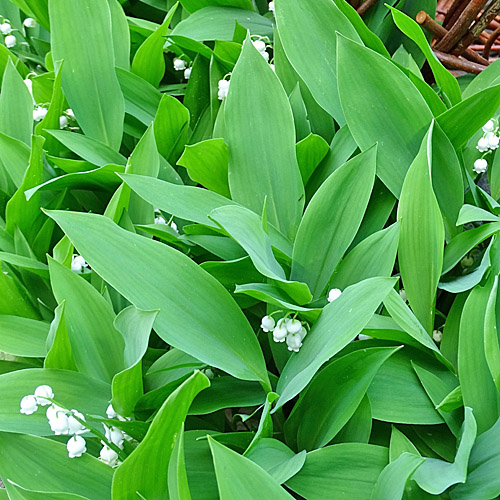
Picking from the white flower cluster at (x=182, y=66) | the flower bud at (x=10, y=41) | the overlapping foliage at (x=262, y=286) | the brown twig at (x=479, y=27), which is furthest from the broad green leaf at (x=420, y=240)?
the flower bud at (x=10, y=41)

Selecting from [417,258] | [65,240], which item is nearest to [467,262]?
[417,258]

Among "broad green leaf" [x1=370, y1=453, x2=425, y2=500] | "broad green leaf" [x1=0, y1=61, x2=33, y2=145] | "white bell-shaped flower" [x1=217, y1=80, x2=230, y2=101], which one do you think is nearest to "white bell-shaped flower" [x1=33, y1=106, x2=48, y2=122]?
"broad green leaf" [x1=0, y1=61, x2=33, y2=145]

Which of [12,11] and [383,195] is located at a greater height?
[383,195]

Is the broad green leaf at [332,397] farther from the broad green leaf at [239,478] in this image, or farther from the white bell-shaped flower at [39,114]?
the white bell-shaped flower at [39,114]

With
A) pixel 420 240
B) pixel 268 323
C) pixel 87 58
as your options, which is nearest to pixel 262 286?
pixel 268 323

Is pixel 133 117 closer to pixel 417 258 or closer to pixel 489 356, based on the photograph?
pixel 417 258

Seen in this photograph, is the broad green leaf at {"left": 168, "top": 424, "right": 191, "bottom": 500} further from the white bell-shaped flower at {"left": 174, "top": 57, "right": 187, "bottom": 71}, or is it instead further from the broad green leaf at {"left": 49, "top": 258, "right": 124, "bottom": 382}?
the white bell-shaped flower at {"left": 174, "top": 57, "right": 187, "bottom": 71}
